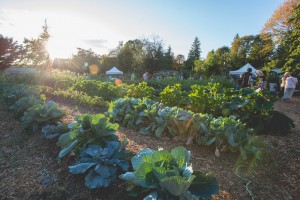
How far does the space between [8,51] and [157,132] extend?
74.7 ft

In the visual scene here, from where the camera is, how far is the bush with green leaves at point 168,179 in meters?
1.59

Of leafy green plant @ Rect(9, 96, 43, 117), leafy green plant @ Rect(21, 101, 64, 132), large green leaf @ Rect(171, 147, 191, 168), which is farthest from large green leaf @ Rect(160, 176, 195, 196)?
leafy green plant @ Rect(9, 96, 43, 117)

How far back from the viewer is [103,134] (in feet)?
8.73

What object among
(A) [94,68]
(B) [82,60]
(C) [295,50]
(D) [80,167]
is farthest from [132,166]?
(B) [82,60]

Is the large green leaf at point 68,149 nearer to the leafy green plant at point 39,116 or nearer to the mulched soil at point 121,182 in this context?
the mulched soil at point 121,182

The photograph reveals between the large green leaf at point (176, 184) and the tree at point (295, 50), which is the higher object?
the tree at point (295, 50)

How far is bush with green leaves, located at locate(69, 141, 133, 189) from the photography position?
6.72 ft

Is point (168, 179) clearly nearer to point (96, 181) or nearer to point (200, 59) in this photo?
point (96, 181)

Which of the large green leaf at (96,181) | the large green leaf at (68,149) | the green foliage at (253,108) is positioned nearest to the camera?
the large green leaf at (96,181)

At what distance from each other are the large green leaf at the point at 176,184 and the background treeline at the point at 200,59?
14.4 meters

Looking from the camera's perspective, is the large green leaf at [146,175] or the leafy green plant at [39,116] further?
the leafy green plant at [39,116]

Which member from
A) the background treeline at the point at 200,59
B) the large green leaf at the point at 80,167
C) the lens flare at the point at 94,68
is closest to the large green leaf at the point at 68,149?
the large green leaf at the point at 80,167

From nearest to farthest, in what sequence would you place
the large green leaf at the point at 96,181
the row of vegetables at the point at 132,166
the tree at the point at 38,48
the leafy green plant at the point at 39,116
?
the row of vegetables at the point at 132,166 → the large green leaf at the point at 96,181 → the leafy green plant at the point at 39,116 → the tree at the point at 38,48

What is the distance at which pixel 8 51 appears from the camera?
69.1 ft
